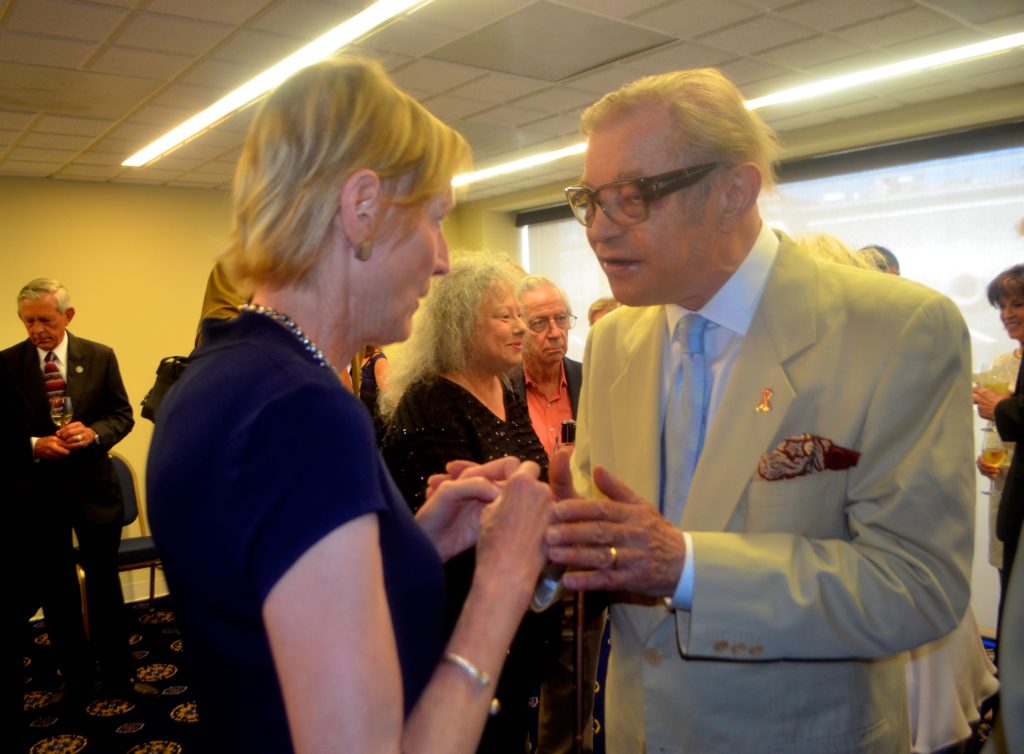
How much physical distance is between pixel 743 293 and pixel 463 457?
1183mm

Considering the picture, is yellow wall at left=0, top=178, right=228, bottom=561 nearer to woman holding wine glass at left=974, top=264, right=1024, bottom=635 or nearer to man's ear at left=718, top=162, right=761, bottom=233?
woman holding wine glass at left=974, top=264, right=1024, bottom=635

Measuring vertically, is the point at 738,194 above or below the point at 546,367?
above

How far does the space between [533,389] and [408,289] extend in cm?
277

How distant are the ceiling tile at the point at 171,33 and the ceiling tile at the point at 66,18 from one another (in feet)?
0.30

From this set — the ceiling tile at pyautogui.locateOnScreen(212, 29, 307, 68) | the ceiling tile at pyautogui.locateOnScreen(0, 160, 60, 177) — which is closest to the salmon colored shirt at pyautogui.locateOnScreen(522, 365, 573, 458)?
the ceiling tile at pyautogui.locateOnScreen(212, 29, 307, 68)

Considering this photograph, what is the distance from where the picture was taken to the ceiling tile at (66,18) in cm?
373

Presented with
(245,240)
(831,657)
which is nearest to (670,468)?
(831,657)

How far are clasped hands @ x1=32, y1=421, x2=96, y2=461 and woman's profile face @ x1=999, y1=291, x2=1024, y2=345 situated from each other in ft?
16.8

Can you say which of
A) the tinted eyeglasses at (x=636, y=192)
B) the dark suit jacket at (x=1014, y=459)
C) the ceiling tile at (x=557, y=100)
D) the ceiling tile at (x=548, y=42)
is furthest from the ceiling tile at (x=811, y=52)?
the tinted eyeglasses at (x=636, y=192)

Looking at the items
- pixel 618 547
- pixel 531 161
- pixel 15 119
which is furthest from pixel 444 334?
pixel 531 161

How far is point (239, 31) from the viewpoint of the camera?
411 centimetres

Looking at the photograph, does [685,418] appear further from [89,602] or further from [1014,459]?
[89,602]

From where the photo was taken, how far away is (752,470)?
130 cm

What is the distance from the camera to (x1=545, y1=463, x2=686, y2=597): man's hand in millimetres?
1141
